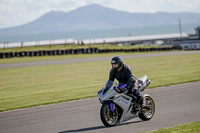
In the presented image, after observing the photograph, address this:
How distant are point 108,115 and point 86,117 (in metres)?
1.93

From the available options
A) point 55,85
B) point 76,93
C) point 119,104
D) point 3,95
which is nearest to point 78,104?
point 76,93

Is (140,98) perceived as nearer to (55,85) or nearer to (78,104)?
(78,104)

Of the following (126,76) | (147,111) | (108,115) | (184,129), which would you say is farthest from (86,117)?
(184,129)

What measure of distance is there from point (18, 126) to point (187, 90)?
8.89m

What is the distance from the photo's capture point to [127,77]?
32.2ft

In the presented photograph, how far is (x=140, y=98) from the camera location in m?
10.1

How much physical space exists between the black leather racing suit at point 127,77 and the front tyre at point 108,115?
0.81 m

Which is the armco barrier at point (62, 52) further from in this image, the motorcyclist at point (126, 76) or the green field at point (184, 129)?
the green field at point (184, 129)

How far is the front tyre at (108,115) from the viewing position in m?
9.16

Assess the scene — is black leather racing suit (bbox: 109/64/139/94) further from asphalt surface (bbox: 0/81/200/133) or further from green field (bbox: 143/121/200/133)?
green field (bbox: 143/121/200/133)

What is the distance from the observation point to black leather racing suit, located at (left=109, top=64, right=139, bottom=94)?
31.9ft

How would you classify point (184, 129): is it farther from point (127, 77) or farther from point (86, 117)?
point (86, 117)

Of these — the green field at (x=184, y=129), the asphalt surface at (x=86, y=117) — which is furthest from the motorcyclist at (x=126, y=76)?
the green field at (x=184, y=129)

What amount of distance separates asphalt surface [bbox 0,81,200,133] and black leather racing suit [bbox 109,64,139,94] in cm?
109
